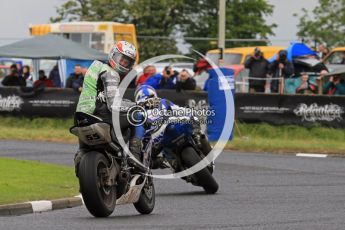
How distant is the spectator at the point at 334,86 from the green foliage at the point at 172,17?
32.1 metres

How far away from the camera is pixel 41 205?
1336 cm

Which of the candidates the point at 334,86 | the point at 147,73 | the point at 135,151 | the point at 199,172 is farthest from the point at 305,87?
the point at 135,151

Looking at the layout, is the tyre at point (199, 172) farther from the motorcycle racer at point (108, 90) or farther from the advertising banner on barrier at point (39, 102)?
the advertising banner on barrier at point (39, 102)

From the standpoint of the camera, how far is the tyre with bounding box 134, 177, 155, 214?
41.8 ft

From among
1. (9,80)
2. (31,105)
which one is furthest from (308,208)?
(9,80)

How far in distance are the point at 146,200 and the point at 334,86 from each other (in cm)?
1424

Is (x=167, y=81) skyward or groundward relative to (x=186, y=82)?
groundward

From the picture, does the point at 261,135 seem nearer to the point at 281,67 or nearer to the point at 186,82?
the point at 186,82

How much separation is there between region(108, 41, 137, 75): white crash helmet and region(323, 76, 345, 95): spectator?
1436 centimetres

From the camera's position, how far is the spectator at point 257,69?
28578 millimetres

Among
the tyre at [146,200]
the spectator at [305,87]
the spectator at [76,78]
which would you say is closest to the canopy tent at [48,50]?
the spectator at [76,78]

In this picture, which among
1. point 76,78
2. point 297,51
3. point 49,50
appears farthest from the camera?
point 49,50

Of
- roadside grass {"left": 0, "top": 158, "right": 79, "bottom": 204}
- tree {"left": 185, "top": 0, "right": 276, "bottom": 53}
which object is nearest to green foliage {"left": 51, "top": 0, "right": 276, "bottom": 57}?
tree {"left": 185, "top": 0, "right": 276, "bottom": 53}

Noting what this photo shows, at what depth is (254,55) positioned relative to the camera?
28812mm
